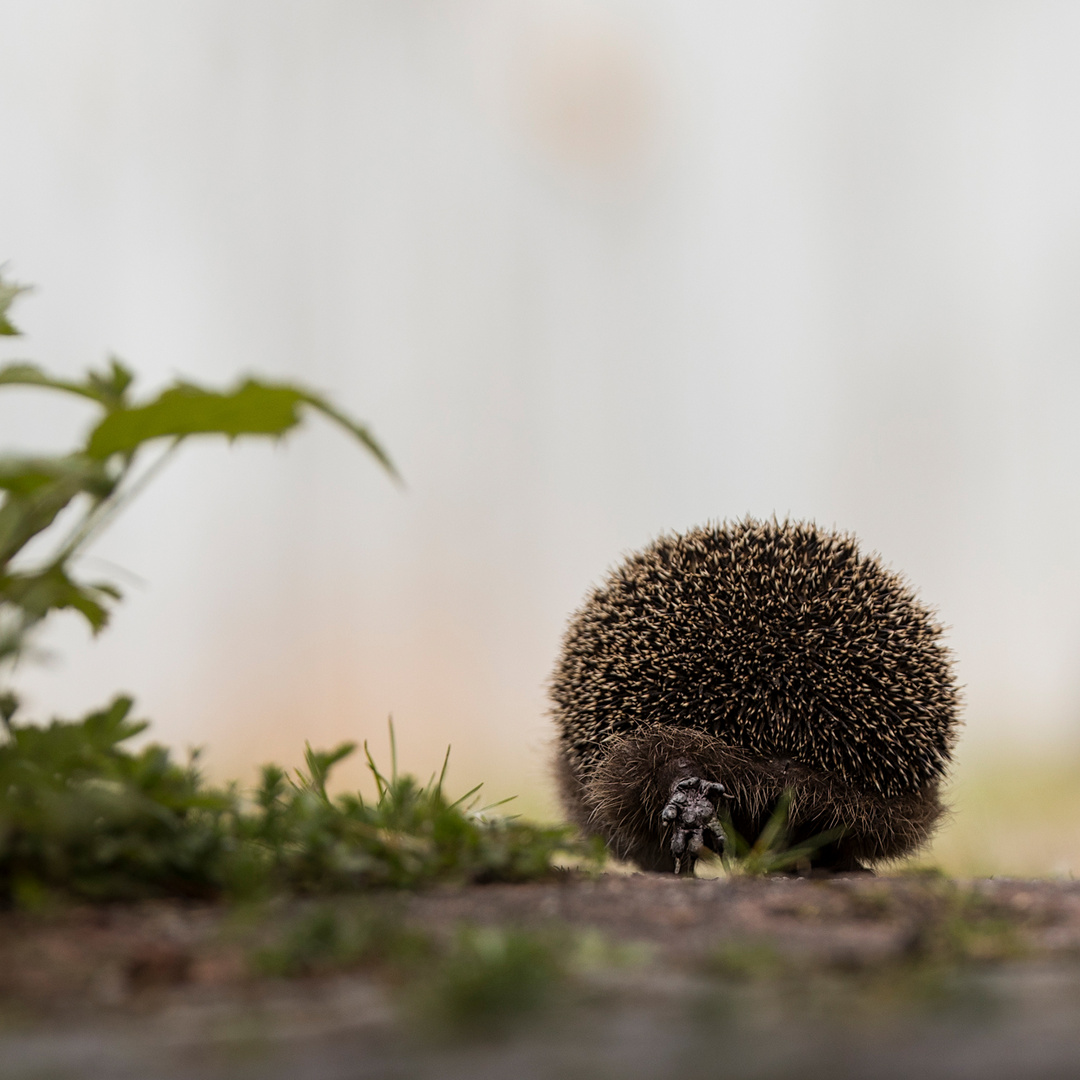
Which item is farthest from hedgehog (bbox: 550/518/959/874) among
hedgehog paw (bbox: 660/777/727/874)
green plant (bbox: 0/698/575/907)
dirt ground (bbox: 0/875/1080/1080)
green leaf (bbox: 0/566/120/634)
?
green leaf (bbox: 0/566/120/634)

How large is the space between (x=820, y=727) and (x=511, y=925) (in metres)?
3.20

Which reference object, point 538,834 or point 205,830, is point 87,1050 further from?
point 538,834

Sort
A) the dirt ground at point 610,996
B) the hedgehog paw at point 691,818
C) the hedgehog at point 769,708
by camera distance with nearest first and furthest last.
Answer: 1. the dirt ground at point 610,996
2. the hedgehog paw at point 691,818
3. the hedgehog at point 769,708

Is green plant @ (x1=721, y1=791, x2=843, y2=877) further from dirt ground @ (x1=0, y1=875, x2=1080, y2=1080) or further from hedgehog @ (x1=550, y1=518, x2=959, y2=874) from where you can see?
dirt ground @ (x1=0, y1=875, x2=1080, y2=1080)

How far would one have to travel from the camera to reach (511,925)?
2.63 meters

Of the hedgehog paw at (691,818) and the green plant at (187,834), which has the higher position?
the hedgehog paw at (691,818)

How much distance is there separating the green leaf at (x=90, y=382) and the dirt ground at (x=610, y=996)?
1.48m

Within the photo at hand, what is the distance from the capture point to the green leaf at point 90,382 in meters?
3.24

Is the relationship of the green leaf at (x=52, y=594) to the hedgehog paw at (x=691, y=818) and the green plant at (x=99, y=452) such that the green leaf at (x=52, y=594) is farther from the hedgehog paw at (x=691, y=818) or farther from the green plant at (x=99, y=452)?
the hedgehog paw at (x=691, y=818)

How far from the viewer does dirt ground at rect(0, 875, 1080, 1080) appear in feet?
5.63

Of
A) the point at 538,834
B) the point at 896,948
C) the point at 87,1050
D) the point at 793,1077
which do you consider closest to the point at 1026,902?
the point at 896,948

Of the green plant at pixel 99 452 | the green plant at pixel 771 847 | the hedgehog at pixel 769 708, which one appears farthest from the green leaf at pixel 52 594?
the hedgehog at pixel 769 708

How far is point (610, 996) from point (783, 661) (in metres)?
3.56

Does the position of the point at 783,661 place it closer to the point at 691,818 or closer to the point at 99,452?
the point at 691,818
